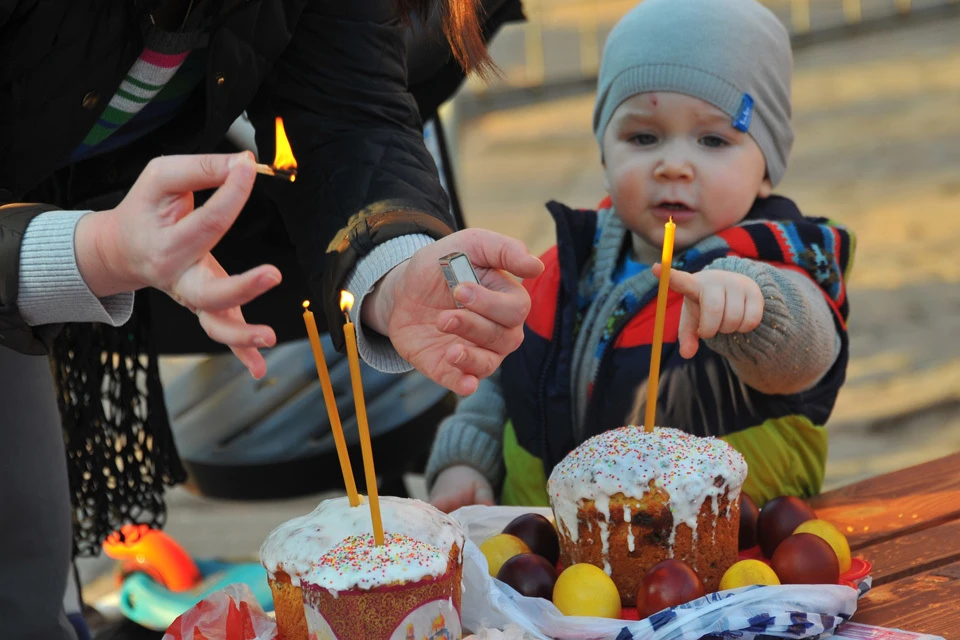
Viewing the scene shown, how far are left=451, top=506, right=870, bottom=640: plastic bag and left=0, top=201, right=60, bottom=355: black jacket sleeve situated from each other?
526 millimetres

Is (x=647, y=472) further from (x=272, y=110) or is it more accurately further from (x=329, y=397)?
(x=272, y=110)

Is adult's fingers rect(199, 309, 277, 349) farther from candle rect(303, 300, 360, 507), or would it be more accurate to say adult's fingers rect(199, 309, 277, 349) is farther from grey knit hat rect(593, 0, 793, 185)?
grey knit hat rect(593, 0, 793, 185)

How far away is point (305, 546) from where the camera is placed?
1247 millimetres

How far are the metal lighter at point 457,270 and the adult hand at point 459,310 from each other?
2 cm

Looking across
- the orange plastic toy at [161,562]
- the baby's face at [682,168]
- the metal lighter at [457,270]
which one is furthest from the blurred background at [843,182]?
the metal lighter at [457,270]

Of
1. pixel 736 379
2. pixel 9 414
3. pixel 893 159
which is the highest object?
pixel 9 414

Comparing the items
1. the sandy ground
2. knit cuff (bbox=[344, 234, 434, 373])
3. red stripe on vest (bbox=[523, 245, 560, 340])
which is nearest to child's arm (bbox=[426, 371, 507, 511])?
red stripe on vest (bbox=[523, 245, 560, 340])

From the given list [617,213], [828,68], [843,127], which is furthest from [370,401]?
[828,68]

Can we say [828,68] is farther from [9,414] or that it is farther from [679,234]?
[9,414]

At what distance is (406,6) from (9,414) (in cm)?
73

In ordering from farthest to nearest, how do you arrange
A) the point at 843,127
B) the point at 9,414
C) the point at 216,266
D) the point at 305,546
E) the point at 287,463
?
the point at 843,127 < the point at 287,463 < the point at 9,414 < the point at 305,546 < the point at 216,266

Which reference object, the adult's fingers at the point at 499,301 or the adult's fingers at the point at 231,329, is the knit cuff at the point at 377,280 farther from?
the adult's fingers at the point at 231,329

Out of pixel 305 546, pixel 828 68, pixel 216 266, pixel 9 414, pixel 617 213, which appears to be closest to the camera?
pixel 216 266

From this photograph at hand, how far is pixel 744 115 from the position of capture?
1.92 meters
